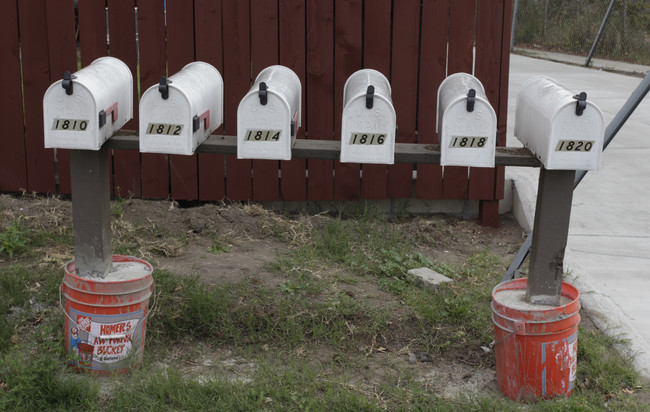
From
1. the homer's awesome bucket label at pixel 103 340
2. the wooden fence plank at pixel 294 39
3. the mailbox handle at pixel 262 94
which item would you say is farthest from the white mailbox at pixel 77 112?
the wooden fence plank at pixel 294 39

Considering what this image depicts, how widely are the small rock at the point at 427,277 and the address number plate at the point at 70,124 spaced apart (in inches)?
92.8

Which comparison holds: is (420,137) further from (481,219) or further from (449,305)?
(449,305)

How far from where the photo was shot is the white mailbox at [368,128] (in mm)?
3527

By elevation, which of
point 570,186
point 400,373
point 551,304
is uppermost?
point 570,186

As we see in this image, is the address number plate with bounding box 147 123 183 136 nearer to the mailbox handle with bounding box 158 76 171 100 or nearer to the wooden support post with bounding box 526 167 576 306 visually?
the mailbox handle with bounding box 158 76 171 100

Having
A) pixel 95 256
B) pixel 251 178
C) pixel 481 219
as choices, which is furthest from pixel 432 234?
pixel 95 256

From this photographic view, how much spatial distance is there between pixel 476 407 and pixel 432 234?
2.60 metres

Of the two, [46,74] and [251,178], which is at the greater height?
[46,74]

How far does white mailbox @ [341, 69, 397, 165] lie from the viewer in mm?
3527

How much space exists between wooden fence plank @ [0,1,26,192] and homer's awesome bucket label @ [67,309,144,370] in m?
2.86

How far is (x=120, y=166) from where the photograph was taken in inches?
249

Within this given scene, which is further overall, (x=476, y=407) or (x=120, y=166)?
(x=120, y=166)

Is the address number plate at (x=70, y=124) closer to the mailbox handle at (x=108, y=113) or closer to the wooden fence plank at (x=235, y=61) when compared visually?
the mailbox handle at (x=108, y=113)

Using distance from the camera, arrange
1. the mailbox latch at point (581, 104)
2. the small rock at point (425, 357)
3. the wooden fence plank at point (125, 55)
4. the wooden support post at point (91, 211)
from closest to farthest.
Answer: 1. the mailbox latch at point (581, 104)
2. the wooden support post at point (91, 211)
3. the small rock at point (425, 357)
4. the wooden fence plank at point (125, 55)
